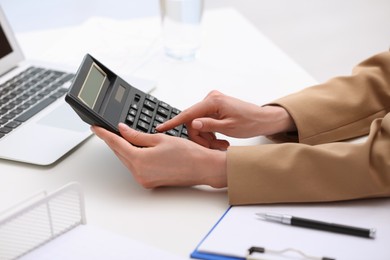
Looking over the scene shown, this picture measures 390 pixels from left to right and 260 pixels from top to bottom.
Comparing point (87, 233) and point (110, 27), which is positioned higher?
point (110, 27)

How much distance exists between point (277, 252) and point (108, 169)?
1.00 feet

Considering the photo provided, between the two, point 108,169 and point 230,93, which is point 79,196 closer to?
point 108,169

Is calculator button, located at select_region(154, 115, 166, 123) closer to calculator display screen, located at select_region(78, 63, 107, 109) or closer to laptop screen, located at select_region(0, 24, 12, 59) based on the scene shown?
calculator display screen, located at select_region(78, 63, 107, 109)

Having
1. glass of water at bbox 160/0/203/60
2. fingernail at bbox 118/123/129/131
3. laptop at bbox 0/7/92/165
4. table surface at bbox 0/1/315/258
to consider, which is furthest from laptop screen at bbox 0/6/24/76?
fingernail at bbox 118/123/129/131

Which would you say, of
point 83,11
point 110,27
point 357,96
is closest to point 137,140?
point 357,96

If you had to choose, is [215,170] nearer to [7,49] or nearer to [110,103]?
[110,103]

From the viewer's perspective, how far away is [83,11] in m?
2.70

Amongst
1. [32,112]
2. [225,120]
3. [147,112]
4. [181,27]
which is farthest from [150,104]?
[181,27]

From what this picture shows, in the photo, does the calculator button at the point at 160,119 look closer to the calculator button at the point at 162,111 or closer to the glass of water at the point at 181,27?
the calculator button at the point at 162,111

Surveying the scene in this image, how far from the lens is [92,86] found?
0.78m

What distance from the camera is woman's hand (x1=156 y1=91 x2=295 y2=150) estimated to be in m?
0.81

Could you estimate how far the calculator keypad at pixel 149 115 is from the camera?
31.3 inches

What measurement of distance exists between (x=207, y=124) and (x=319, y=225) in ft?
0.76

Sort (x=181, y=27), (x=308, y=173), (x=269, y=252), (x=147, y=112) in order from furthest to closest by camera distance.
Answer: (x=181, y=27) < (x=147, y=112) < (x=308, y=173) < (x=269, y=252)
